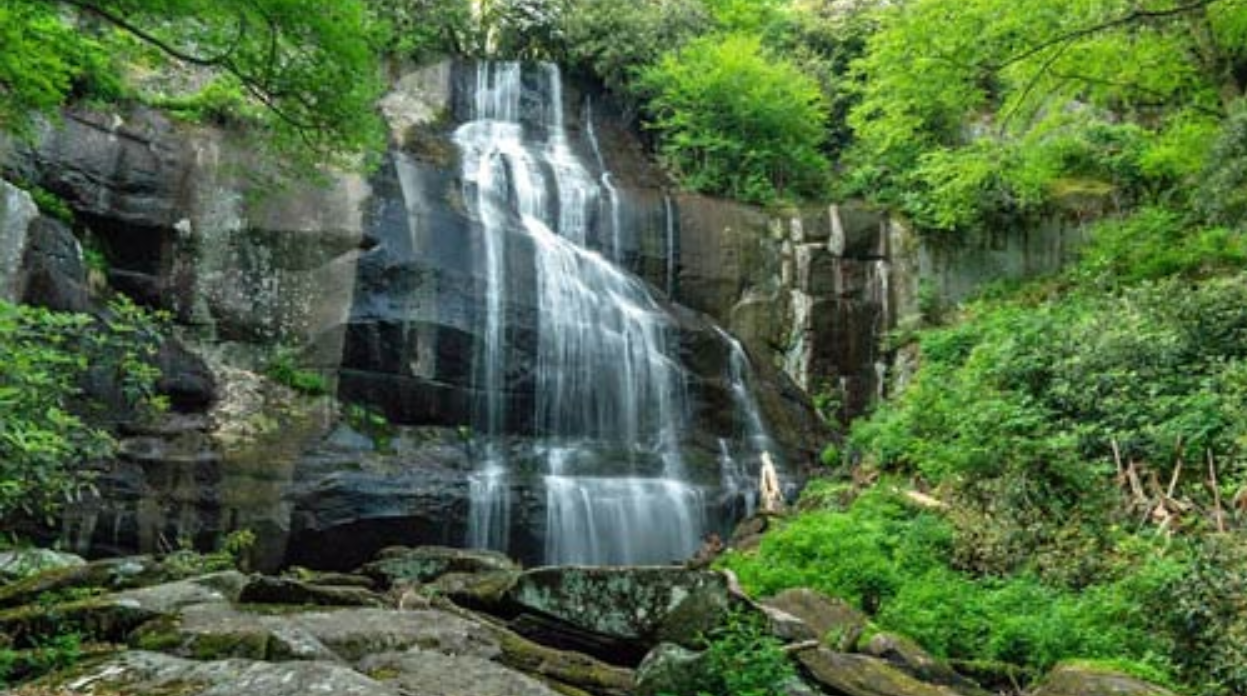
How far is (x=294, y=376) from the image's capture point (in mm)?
15148

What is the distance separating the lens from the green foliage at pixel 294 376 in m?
15.1

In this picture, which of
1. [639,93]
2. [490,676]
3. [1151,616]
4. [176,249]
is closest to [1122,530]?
[1151,616]

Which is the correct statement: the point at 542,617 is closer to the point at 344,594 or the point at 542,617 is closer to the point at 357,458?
the point at 344,594

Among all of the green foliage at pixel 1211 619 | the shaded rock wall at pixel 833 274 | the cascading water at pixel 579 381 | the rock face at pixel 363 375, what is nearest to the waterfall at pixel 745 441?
the rock face at pixel 363 375

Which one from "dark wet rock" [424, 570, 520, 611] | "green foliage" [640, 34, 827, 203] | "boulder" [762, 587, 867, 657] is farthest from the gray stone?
"green foliage" [640, 34, 827, 203]

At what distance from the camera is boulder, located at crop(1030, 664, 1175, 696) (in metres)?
5.53

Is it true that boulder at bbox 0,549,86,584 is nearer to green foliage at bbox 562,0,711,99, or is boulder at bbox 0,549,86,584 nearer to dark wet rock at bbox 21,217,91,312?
dark wet rock at bbox 21,217,91,312

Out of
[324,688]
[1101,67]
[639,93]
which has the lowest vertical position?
[324,688]

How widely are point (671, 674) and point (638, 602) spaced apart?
81 cm

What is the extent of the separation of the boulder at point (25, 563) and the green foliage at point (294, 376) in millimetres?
7102

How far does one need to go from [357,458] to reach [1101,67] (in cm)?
1202

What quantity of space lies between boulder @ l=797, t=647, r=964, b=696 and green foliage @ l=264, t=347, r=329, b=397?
1120 centimetres

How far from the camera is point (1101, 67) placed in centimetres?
1341

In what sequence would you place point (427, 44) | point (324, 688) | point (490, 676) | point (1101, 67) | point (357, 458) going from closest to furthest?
point (324, 688)
point (490, 676)
point (1101, 67)
point (357, 458)
point (427, 44)
